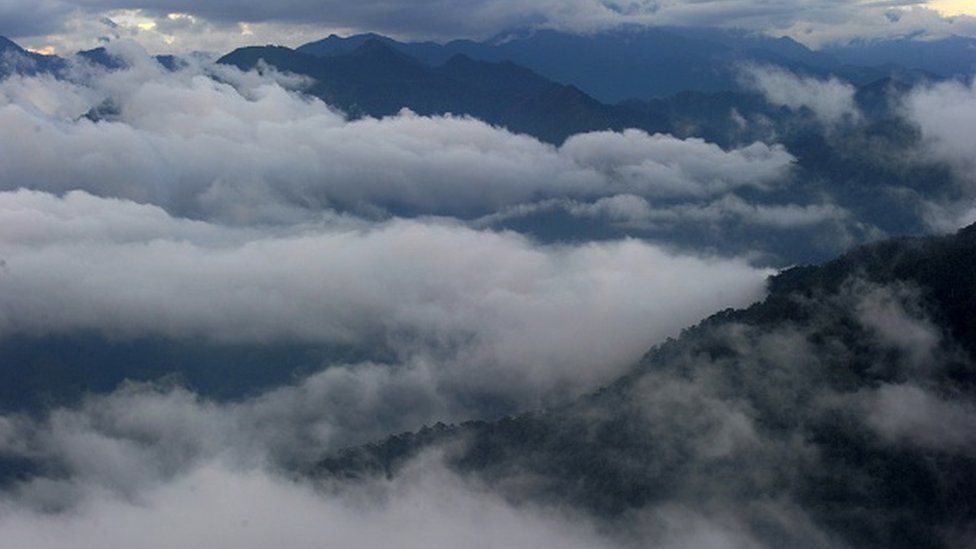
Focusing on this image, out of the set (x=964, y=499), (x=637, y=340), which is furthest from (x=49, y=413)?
(x=964, y=499)

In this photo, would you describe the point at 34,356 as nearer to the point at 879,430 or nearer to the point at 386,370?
the point at 386,370

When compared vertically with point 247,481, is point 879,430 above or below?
above

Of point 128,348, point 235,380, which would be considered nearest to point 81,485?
point 235,380

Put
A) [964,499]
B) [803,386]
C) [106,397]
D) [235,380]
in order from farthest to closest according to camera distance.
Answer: [235,380] < [106,397] < [803,386] < [964,499]

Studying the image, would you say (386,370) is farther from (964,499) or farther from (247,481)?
(964,499)

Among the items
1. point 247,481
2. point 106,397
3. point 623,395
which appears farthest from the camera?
point 106,397

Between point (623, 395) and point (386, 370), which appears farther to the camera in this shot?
point (386, 370)
